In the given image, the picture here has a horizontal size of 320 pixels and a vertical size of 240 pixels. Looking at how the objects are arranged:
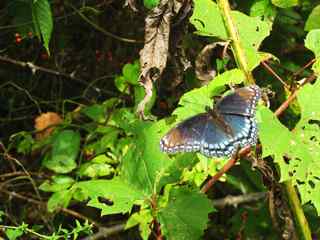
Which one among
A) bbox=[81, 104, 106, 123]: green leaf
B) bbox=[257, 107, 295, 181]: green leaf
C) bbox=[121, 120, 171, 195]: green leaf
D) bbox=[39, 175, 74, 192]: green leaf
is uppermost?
bbox=[257, 107, 295, 181]: green leaf

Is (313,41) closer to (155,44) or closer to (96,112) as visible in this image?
(155,44)

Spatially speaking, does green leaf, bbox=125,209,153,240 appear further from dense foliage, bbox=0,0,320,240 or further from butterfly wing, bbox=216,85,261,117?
butterfly wing, bbox=216,85,261,117

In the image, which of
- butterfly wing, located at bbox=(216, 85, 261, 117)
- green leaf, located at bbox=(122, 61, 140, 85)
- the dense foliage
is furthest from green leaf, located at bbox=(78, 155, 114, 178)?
butterfly wing, located at bbox=(216, 85, 261, 117)

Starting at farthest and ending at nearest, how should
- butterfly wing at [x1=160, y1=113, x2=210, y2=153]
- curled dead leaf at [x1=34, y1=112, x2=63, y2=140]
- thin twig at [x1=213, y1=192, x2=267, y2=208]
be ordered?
curled dead leaf at [x1=34, y1=112, x2=63, y2=140] < thin twig at [x1=213, y1=192, x2=267, y2=208] < butterfly wing at [x1=160, y1=113, x2=210, y2=153]

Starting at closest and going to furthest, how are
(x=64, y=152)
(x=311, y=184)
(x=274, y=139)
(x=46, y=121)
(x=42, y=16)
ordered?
1. (x=274, y=139)
2. (x=311, y=184)
3. (x=42, y=16)
4. (x=64, y=152)
5. (x=46, y=121)

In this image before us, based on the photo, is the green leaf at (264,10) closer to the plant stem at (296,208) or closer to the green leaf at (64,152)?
the plant stem at (296,208)

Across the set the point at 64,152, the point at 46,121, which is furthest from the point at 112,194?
the point at 46,121

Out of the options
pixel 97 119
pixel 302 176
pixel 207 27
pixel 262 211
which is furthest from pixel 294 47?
pixel 302 176
